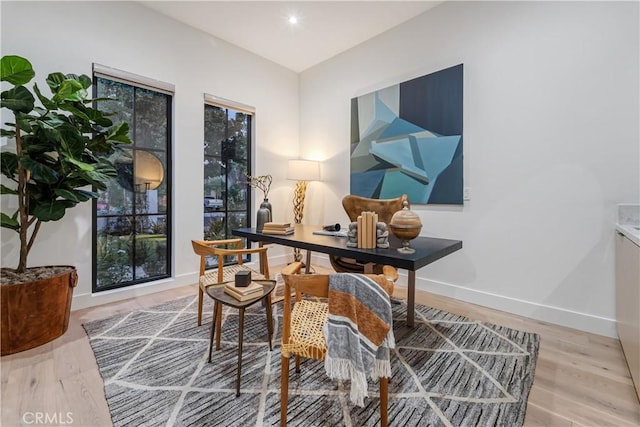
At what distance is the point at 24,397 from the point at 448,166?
3338mm

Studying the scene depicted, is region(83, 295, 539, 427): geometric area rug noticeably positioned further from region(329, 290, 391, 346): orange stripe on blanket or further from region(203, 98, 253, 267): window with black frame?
region(203, 98, 253, 267): window with black frame

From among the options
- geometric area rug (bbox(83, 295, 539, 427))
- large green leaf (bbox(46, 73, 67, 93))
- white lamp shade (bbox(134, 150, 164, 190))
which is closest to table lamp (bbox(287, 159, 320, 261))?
white lamp shade (bbox(134, 150, 164, 190))

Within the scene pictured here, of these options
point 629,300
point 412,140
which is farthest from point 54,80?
point 629,300

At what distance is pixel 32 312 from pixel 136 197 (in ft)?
4.40

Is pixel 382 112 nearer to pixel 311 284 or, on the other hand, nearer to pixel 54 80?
pixel 311 284

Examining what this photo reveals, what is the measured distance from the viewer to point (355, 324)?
1.08 metres

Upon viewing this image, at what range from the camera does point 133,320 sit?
2256 millimetres

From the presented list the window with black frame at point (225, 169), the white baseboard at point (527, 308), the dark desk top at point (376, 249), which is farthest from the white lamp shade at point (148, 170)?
the white baseboard at point (527, 308)

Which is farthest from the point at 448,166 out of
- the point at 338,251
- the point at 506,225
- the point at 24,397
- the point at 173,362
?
the point at 24,397

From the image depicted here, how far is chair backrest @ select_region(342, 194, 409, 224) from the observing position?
2693 millimetres

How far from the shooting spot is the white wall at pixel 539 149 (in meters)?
1.99

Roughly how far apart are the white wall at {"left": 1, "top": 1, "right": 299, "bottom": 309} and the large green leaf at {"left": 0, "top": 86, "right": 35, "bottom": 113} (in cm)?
64

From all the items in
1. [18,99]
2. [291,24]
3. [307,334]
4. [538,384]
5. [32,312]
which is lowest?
[538,384]

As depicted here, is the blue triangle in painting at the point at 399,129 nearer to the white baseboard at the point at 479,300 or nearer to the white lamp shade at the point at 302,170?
the white lamp shade at the point at 302,170
